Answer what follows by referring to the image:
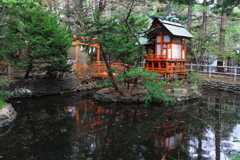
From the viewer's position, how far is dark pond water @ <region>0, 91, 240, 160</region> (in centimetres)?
465

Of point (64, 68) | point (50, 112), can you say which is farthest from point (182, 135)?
point (64, 68)

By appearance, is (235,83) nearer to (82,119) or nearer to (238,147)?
(238,147)

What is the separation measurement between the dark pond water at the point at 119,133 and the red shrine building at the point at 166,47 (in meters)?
3.48

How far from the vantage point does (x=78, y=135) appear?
18.9ft

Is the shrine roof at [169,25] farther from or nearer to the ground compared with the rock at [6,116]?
farther from the ground

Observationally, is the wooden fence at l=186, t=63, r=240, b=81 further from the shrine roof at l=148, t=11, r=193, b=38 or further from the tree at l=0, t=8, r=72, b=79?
the tree at l=0, t=8, r=72, b=79

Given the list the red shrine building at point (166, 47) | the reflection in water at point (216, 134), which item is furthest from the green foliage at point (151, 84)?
the red shrine building at point (166, 47)

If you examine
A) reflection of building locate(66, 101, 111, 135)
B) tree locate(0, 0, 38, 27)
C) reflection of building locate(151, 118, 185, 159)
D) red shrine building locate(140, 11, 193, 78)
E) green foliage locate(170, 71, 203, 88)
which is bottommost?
reflection of building locate(151, 118, 185, 159)

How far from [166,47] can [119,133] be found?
26.4 ft

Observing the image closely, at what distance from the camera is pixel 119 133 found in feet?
19.4

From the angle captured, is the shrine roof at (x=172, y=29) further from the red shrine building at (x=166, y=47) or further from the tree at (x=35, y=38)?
the tree at (x=35, y=38)

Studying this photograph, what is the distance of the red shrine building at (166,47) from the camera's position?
39.9ft

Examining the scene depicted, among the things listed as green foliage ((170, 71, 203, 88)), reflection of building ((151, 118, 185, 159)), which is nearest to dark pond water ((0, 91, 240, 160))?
reflection of building ((151, 118, 185, 159))

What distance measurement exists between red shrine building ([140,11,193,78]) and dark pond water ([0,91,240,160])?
11.4 ft
